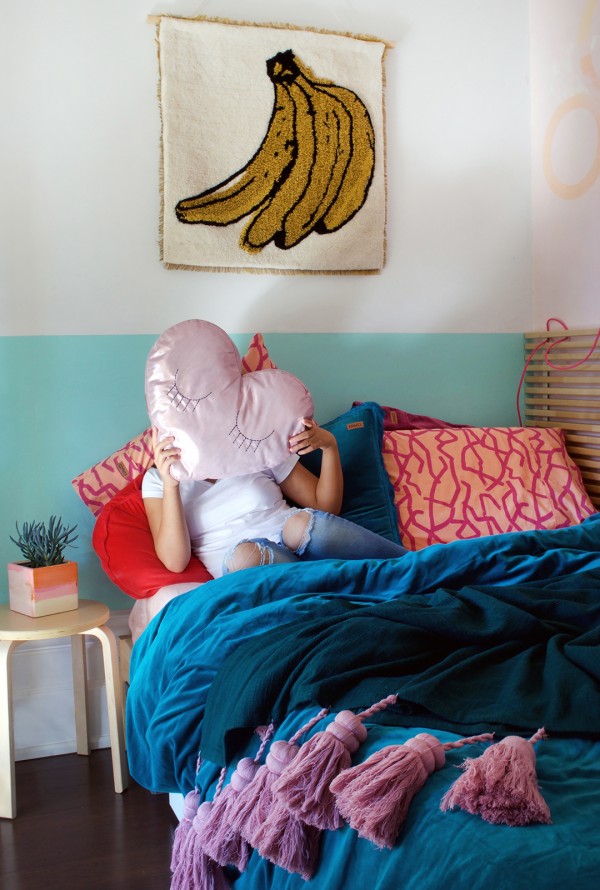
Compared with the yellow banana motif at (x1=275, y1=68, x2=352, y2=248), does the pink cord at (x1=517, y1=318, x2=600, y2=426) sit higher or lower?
lower

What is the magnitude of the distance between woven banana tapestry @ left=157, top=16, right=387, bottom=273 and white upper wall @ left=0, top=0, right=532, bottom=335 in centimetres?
6

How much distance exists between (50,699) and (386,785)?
5.61 ft

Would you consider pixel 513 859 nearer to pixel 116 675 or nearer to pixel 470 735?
pixel 470 735

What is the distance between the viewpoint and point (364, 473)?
95.7 inches

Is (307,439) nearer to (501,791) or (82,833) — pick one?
(82,833)

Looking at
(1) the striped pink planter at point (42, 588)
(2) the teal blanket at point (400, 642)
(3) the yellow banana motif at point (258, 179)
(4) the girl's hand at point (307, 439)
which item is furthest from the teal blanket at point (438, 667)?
(3) the yellow banana motif at point (258, 179)

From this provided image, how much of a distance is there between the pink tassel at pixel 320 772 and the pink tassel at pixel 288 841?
0.03 m

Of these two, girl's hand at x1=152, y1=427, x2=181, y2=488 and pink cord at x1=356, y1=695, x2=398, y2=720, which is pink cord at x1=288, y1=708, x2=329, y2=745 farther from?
girl's hand at x1=152, y1=427, x2=181, y2=488

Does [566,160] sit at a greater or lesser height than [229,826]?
greater

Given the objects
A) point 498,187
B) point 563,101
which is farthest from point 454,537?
point 563,101

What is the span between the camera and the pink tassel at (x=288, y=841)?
1020mm

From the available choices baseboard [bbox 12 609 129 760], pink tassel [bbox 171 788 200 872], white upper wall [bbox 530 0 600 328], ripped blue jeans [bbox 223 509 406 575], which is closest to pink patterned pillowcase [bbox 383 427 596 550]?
ripped blue jeans [bbox 223 509 406 575]

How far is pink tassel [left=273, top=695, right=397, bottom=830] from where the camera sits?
1.00 meters

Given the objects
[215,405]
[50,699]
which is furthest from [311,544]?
[50,699]
